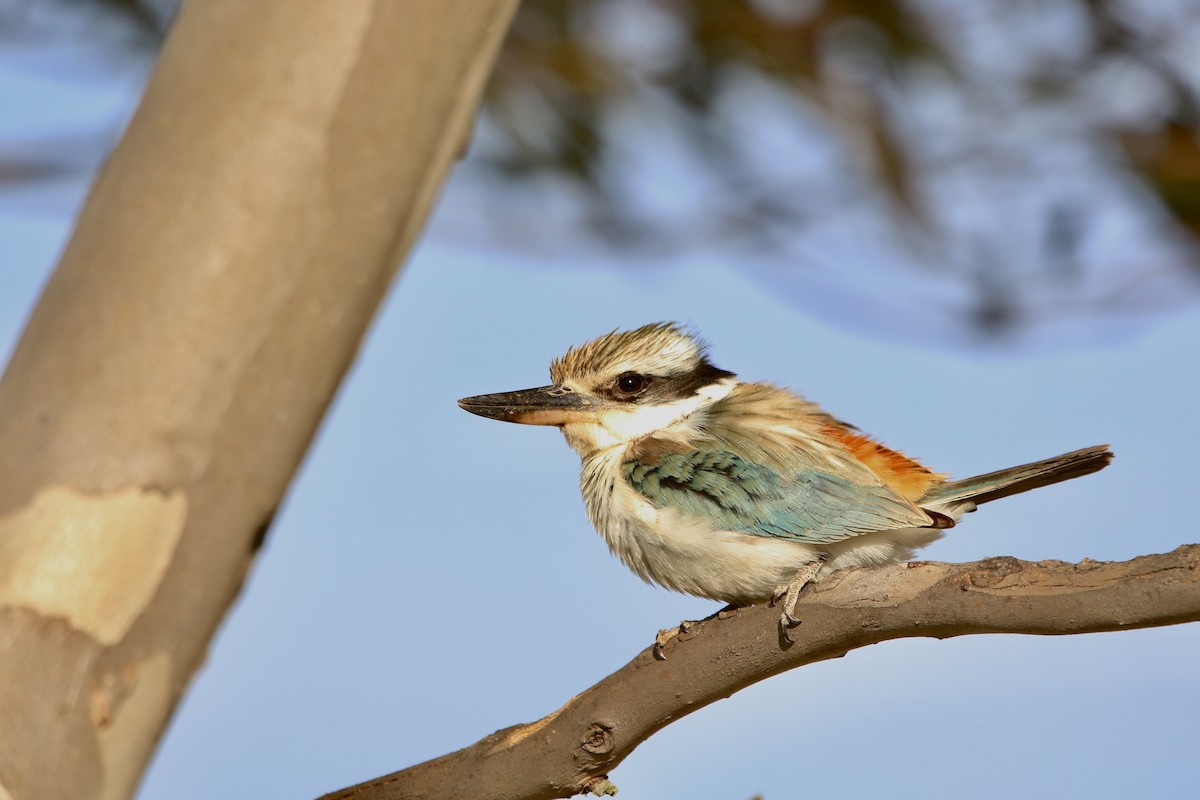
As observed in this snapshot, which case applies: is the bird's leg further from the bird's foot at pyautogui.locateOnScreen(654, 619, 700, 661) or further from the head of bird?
the head of bird

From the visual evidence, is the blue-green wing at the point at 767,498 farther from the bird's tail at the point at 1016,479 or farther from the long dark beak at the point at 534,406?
the long dark beak at the point at 534,406

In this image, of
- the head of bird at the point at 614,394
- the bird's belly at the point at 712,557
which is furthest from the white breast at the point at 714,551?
the head of bird at the point at 614,394

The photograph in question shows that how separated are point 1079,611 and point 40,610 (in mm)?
948

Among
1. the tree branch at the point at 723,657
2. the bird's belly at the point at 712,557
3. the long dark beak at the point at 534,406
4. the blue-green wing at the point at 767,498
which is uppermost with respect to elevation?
the long dark beak at the point at 534,406

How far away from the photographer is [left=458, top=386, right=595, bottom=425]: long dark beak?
241 cm

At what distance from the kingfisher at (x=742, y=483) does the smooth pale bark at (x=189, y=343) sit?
784 millimetres

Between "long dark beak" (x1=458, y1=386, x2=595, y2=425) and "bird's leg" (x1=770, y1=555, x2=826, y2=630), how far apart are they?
592 millimetres

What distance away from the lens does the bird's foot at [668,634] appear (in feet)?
5.72

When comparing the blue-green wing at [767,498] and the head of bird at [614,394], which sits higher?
the head of bird at [614,394]

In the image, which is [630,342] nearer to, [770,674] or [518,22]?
[770,674]

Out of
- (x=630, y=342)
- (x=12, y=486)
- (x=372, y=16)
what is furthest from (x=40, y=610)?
(x=630, y=342)

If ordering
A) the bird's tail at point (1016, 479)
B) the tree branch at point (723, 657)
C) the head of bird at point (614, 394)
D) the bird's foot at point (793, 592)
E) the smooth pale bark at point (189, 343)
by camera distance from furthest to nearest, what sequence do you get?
the head of bird at point (614, 394) → the bird's tail at point (1016, 479) → the bird's foot at point (793, 592) → the tree branch at point (723, 657) → the smooth pale bark at point (189, 343)

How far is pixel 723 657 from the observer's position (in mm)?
1713

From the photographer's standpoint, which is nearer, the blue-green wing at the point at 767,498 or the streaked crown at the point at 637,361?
the blue-green wing at the point at 767,498
